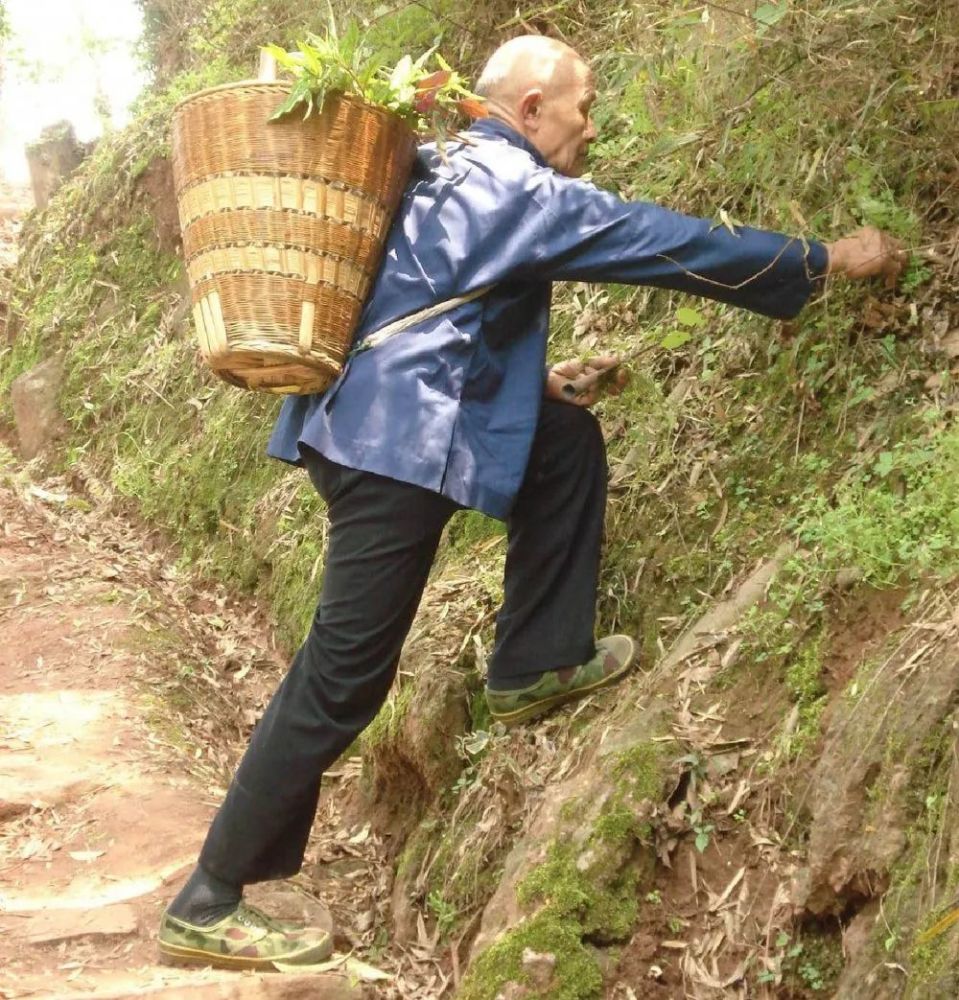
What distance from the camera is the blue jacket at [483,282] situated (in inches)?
129

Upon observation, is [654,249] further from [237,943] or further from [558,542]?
[237,943]

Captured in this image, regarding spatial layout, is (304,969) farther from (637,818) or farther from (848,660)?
(848,660)

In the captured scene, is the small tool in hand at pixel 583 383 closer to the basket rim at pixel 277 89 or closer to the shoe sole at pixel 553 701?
the shoe sole at pixel 553 701

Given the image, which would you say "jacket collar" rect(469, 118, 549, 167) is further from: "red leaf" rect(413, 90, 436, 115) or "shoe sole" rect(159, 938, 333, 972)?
"shoe sole" rect(159, 938, 333, 972)

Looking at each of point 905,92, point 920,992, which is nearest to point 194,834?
point 920,992

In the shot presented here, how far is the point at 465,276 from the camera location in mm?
3320

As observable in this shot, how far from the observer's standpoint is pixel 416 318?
335 centimetres

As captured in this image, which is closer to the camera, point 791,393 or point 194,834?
point 791,393

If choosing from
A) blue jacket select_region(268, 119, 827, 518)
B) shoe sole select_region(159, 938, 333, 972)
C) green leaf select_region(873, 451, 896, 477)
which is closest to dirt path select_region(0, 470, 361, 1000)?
shoe sole select_region(159, 938, 333, 972)

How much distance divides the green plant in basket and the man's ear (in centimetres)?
21

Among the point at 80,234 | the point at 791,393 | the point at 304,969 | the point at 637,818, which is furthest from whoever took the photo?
the point at 80,234

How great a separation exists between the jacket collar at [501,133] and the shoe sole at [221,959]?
7.97 feet

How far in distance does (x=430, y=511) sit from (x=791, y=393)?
142cm

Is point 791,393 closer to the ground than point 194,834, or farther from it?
farther from it
